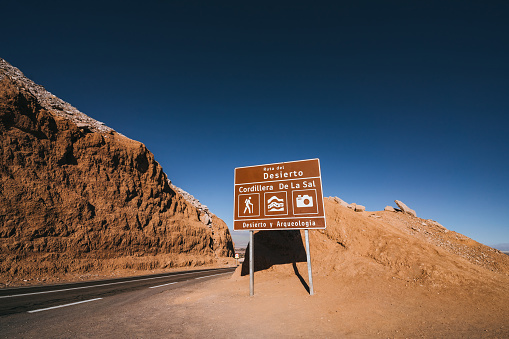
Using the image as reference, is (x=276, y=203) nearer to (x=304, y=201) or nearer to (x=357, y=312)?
(x=304, y=201)

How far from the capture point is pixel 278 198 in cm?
1069

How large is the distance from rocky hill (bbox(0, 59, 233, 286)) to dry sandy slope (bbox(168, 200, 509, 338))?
18136mm

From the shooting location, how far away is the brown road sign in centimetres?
992

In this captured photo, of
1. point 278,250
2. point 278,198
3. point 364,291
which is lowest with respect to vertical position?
point 364,291

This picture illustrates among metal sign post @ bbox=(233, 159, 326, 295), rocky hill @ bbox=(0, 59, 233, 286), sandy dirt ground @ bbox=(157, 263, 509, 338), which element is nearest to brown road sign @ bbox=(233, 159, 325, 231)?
metal sign post @ bbox=(233, 159, 326, 295)

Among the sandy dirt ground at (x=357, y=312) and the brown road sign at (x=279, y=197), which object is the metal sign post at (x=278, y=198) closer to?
the brown road sign at (x=279, y=197)

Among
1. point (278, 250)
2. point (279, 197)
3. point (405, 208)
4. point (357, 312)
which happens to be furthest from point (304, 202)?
point (405, 208)

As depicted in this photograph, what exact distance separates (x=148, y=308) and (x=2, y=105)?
83.8ft

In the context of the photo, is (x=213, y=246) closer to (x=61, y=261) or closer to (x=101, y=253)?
(x=101, y=253)

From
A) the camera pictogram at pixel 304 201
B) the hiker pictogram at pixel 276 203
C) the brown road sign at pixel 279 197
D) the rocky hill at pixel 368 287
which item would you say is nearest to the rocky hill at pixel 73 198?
the rocky hill at pixel 368 287

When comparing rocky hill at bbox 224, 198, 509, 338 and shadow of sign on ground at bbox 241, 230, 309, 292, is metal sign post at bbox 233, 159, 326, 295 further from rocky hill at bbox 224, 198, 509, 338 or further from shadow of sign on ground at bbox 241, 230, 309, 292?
shadow of sign on ground at bbox 241, 230, 309, 292

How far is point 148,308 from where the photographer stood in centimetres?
874

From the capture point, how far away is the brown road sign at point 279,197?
992cm

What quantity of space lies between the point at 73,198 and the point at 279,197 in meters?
24.6
